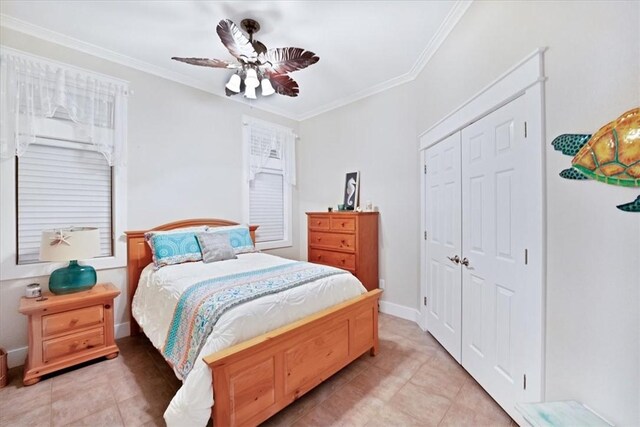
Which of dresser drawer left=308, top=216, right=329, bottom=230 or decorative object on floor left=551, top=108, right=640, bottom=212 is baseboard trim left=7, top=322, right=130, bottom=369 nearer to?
dresser drawer left=308, top=216, right=329, bottom=230

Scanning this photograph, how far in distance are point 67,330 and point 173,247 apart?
97 centimetres

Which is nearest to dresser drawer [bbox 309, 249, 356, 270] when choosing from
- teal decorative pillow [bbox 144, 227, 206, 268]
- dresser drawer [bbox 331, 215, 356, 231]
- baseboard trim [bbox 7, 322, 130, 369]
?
dresser drawer [bbox 331, 215, 356, 231]

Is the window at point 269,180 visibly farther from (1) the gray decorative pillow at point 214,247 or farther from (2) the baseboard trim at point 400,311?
(2) the baseboard trim at point 400,311

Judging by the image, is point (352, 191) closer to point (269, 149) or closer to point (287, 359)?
point (269, 149)

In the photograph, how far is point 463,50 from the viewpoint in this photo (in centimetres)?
209

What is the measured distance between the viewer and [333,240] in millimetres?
3406

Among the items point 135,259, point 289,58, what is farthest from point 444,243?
point 135,259

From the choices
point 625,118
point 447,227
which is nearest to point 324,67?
point 447,227

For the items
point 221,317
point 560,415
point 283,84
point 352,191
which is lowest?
point 560,415

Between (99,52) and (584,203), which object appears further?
(99,52)

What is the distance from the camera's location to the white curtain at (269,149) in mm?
3807

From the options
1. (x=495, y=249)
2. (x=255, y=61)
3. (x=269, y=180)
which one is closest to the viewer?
(x=495, y=249)

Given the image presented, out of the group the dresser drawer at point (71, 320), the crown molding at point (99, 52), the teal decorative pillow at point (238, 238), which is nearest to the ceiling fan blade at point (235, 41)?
the crown molding at point (99, 52)

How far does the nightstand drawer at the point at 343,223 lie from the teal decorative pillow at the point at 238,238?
3.51 feet
